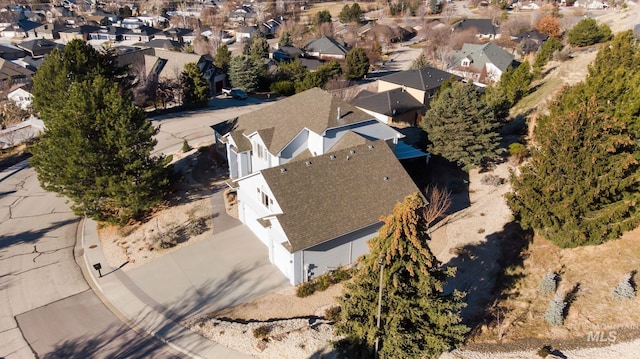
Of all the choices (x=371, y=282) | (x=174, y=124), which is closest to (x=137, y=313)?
(x=371, y=282)

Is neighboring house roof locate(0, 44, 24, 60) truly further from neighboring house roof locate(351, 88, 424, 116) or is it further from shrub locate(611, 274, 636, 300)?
shrub locate(611, 274, 636, 300)

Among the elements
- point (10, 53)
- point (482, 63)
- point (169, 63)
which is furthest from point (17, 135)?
point (482, 63)

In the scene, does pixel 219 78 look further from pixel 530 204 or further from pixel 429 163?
pixel 530 204

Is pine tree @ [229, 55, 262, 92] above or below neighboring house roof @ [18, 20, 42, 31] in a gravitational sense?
below

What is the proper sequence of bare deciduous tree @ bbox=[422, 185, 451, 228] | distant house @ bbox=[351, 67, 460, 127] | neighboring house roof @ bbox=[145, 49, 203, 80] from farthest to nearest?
neighboring house roof @ bbox=[145, 49, 203, 80] → distant house @ bbox=[351, 67, 460, 127] → bare deciduous tree @ bbox=[422, 185, 451, 228]

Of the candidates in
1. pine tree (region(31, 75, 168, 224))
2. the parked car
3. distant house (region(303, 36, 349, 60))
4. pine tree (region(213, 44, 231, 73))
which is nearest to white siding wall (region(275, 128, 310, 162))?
pine tree (region(31, 75, 168, 224))

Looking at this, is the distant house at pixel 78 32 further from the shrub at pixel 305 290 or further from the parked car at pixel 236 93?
the shrub at pixel 305 290

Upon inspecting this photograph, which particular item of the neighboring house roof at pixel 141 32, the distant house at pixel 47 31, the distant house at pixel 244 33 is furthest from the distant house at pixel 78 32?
the distant house at pixel 244 33

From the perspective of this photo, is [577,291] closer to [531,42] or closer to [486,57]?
[486,57]
